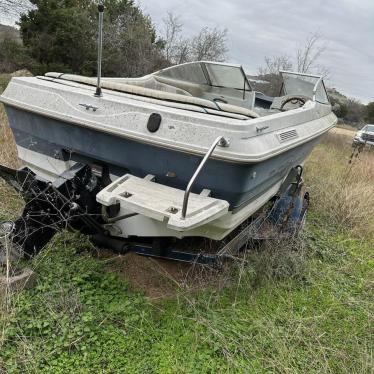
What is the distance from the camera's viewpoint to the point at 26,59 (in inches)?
557

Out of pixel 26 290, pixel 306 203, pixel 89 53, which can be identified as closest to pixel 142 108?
pixel 26 290

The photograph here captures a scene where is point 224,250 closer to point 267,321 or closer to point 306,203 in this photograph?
point 267,321

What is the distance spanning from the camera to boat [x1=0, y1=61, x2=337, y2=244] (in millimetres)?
2316

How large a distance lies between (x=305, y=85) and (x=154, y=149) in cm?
307

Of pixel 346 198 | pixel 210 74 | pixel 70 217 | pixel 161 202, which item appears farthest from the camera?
pixel 346 198

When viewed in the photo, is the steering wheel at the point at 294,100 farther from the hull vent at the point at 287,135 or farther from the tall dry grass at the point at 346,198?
the hull vent at the point at 287,135

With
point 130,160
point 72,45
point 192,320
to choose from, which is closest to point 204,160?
point 130,160

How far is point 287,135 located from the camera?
3.13 metres

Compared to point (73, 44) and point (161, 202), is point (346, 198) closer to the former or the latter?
point (161, 202)

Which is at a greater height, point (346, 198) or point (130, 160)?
point (130, 160)

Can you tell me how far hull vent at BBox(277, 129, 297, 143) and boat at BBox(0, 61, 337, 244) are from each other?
14mm

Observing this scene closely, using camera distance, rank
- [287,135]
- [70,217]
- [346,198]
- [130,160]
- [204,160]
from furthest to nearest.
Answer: [346,198] → [287,135] → [130,160] → [70,217] → [204,160]

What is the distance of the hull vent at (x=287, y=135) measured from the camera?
9.74 feet

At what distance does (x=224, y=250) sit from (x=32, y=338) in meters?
1.35
